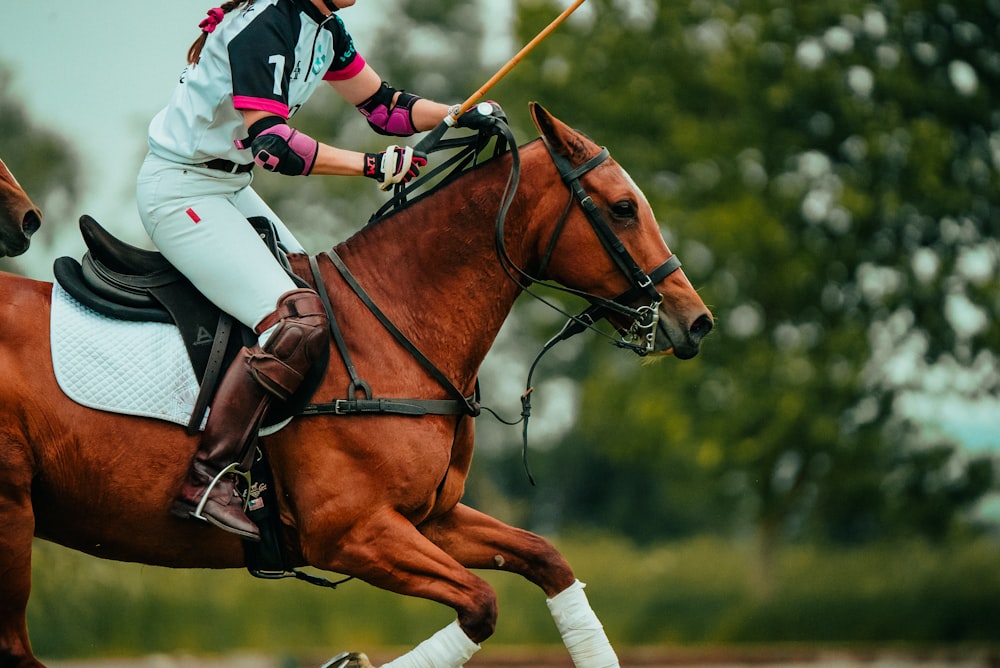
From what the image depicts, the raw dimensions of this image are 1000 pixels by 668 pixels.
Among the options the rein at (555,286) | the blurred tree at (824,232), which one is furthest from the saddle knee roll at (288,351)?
the blurred tree at (824,232)

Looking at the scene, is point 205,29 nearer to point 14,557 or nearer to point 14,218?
point 14,218

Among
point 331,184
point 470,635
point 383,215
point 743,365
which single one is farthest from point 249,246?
point 331,184

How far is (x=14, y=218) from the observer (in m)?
5.11

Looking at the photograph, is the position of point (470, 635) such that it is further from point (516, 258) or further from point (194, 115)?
point (194, 115)

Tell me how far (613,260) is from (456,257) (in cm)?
65

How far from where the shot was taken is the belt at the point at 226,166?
16.4 ft

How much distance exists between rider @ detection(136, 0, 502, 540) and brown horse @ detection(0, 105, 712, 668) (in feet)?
0.69

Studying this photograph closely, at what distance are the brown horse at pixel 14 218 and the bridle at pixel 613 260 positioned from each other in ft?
6.29

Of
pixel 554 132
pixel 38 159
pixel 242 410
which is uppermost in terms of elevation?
pixel 242 410

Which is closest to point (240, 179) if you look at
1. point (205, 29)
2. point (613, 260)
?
point (205, 29)

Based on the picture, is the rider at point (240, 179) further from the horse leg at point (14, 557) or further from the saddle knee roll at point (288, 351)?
the horse leg at point (14, 557)

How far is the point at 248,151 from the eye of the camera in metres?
4.98

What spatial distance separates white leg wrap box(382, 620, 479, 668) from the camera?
16.0 feet

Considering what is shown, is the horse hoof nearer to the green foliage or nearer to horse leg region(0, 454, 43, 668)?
horse leg region(0, 454, 43, 668)
